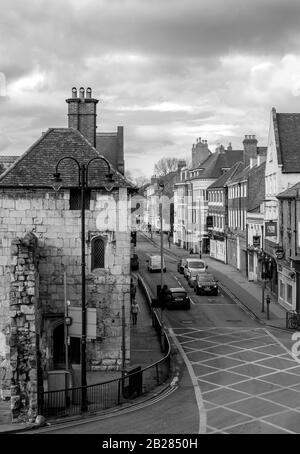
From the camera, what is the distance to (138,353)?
30.2 meters

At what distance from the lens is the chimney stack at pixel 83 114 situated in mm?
31500

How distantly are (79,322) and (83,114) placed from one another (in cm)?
1309

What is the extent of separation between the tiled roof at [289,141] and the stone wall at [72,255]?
25232 millimetres

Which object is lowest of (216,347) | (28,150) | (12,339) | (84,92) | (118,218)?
(216,347)

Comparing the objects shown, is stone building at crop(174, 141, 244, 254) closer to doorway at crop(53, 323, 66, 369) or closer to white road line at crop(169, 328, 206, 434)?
white road line at crop(169, 328, 206, 434)

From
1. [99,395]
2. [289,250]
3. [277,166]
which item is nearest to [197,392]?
[99,395]

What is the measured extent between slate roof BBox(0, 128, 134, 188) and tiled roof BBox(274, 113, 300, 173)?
24.3 meters

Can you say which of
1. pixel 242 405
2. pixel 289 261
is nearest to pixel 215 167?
pixel 289 261

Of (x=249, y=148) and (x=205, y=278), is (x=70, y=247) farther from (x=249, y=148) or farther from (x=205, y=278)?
(x=249, y=148)

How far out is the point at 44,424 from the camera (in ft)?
63.8
